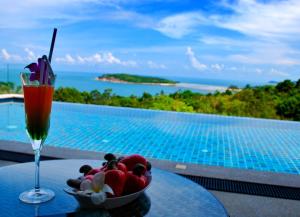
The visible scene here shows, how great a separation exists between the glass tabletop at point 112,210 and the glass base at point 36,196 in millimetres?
19

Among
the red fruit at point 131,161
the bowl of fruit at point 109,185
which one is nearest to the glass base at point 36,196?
the bowl of fruit at point 109,185

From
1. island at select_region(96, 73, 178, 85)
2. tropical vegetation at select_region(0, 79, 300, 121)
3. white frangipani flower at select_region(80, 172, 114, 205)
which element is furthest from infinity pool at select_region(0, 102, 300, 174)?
island at select_region(96, 73, 178, 85)

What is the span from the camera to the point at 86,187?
1.00 metres

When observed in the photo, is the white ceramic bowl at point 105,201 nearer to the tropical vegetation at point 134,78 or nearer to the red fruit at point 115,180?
the red fruit at point 115,180

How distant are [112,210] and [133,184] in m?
0.10

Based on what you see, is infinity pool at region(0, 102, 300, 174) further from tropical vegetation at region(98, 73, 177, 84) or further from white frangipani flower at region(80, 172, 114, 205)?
tropical vegetation at region(98, 73, 177, 84)

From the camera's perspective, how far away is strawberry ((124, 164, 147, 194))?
1.07 meters

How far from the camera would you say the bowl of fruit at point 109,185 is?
980mm

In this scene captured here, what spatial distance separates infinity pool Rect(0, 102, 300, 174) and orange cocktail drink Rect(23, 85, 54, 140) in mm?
3148

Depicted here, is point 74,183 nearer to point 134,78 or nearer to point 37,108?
point 37,108

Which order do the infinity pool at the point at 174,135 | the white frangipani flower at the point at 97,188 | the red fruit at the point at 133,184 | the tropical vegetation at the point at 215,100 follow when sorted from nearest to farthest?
the white frangipani flower at the point at 97,188 < the red fruit at the point at 133,184 < the infinity pool at the point at 174,135 < the tropical vegetation at the point at 215,100

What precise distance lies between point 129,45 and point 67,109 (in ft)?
32.6

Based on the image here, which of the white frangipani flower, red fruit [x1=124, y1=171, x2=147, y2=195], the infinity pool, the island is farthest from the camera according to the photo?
the island

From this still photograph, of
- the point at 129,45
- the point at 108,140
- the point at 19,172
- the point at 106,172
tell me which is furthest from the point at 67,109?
the point at 129,45
